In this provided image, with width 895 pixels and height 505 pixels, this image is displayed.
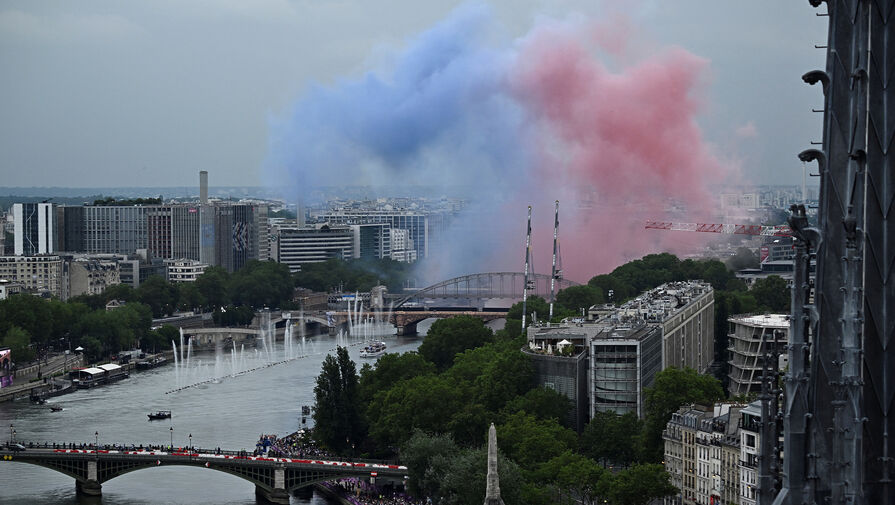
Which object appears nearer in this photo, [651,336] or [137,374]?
[651,336]

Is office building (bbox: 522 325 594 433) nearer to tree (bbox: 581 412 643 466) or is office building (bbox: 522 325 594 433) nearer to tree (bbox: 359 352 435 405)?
tree (bbox: 581 412 643 466)

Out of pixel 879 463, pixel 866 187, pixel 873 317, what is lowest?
pixel 879 463

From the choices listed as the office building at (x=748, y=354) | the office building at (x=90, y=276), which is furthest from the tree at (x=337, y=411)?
the office building at (x=90, y=276)

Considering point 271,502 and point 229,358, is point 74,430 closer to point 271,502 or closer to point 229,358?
point 271,502

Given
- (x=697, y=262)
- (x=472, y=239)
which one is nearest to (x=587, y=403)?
(x=697, y=262)

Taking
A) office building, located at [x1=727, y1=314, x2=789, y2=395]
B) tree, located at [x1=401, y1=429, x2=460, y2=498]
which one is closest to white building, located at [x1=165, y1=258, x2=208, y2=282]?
office building, located at [x1=727, y1=314, x2=789, y2=395]

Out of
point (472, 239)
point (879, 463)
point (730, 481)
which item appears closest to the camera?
point (879, 463)

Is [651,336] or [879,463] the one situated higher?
[879,463]
